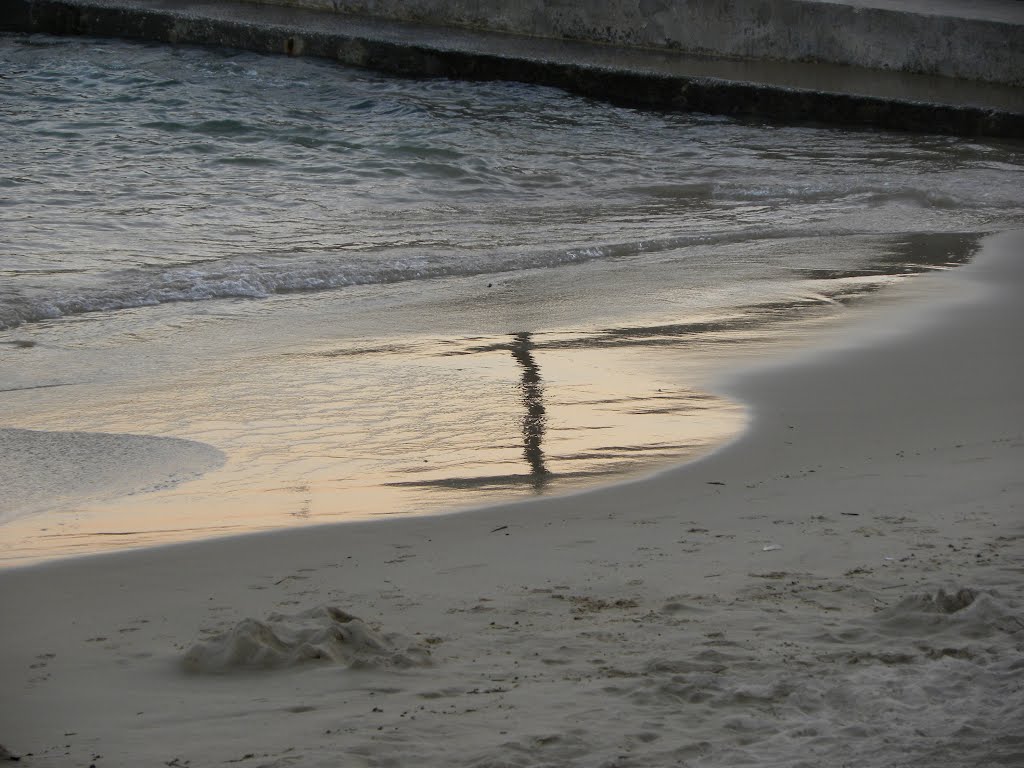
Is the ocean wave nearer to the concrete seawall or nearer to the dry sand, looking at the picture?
the dry sand

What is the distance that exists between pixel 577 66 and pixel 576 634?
38.3 feet

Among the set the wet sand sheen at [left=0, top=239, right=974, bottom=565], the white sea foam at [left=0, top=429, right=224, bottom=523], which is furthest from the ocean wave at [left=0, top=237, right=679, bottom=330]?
the white sea foam at [left=0, top=429, right=224, bottom=523]

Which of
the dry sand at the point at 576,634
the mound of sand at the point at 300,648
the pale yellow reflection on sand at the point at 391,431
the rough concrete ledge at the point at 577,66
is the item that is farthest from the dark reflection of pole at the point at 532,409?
the rough concrete ledge at the point at 577,66

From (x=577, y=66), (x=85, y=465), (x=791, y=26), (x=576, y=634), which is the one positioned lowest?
(x=85, y=465)

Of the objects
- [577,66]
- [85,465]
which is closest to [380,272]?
[85,465]

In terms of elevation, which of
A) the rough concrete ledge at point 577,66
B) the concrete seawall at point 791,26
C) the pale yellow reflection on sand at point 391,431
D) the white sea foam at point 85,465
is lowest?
the white sea foam at point 85,465

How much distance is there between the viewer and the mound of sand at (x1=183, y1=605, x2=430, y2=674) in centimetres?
236

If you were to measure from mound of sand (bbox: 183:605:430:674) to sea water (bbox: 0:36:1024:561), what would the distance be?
2.32 ft

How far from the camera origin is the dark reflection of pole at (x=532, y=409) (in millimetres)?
3617

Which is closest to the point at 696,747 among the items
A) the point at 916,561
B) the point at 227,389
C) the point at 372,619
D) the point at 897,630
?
the point at 897,630

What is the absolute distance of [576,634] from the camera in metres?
2.49

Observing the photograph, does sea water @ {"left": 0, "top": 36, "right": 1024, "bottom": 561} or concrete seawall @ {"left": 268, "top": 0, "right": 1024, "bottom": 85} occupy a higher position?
concrete seawall @ {"left": 268, "top": 0, "right": 1024, "bottom": 85}

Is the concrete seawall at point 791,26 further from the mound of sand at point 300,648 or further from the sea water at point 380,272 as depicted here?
the mound of sand at point 300,648

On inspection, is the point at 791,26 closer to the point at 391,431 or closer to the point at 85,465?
the point at 391,431
